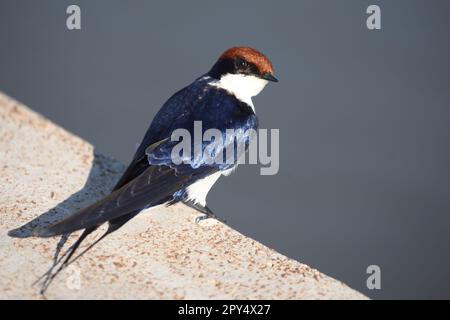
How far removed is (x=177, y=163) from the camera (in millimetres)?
2898

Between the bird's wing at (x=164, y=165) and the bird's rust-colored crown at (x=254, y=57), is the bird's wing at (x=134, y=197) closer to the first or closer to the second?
the bird's wing at (x=164, y=165)

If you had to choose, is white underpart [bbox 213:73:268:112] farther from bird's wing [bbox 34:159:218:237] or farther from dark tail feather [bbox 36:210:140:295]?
dark tail feather [bbox 36:210:140:295]

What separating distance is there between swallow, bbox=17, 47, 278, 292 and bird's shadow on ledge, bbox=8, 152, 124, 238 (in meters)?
0.08

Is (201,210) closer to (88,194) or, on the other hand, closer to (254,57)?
(88,194)

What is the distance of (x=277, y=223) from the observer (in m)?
5.35

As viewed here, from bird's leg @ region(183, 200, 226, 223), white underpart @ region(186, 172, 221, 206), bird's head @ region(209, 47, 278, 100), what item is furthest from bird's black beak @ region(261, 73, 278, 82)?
bird's leg @ region(183, 200, 226, 223)

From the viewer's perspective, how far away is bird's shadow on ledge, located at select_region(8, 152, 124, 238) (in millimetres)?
2804

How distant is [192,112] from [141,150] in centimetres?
27

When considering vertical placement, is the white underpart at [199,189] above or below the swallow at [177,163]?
below

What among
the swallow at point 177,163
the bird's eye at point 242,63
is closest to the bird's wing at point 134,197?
the swallow at point 177,163

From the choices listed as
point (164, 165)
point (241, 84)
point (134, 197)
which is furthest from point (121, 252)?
point (241, 84)

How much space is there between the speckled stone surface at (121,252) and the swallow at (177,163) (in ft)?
0.26

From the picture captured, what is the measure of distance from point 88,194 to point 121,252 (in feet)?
1.78

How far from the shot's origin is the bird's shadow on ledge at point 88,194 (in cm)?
280
